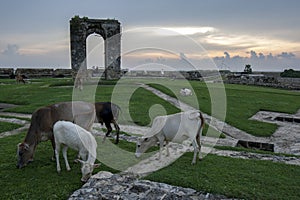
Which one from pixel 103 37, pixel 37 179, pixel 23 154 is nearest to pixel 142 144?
pixel 37 179

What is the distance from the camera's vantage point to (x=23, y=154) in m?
7.19

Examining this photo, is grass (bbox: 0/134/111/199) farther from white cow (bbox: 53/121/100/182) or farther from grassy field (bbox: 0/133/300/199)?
white cow (bbox: 53/121/100/182)

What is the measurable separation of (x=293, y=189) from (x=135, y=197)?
3.60m

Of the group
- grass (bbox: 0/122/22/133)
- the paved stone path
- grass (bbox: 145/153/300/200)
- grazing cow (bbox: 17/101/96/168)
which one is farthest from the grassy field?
grass (bbox: 0/122/22/133)

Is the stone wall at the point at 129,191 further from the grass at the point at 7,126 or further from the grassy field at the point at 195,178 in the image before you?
the grass at the point at 7,126

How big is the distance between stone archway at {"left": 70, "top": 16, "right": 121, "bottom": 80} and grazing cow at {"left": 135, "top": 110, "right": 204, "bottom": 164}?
2305cm

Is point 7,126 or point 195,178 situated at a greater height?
point 7,126

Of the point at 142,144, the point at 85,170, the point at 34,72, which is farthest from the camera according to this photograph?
the point at 34,72

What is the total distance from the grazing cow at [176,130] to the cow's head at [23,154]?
295 cm

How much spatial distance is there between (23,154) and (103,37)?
25.8m

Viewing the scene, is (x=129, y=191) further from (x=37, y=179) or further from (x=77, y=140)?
(x=37, y=179)

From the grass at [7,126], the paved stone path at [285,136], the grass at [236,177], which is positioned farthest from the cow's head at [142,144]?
the grass at [7,126]

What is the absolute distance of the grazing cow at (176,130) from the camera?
7.61m

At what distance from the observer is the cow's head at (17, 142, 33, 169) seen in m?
7.15
